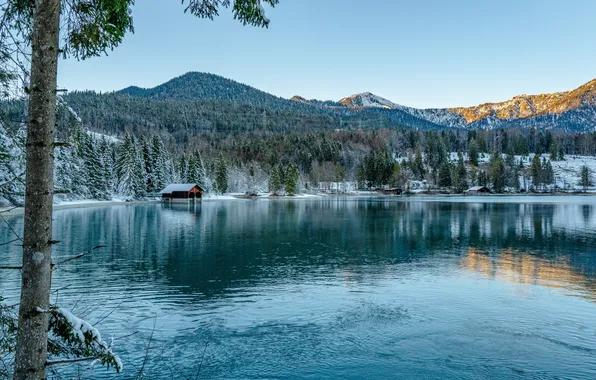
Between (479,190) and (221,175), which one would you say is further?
(479,190)

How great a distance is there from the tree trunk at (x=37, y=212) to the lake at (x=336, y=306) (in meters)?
4.10

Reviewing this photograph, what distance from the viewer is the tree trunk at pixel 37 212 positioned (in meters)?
3.79

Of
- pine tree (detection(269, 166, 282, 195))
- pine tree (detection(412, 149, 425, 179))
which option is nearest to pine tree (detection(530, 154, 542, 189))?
pine tree (detection(412, 149, 425, 179))

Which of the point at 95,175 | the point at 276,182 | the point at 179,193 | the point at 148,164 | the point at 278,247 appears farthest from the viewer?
the point at 276,182

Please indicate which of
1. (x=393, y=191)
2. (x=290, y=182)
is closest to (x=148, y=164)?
(x=290, y=182)

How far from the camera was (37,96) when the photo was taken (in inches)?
152

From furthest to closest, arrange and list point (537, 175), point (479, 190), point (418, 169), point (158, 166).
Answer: point (418, 169)
point (537, 175)
point (479, 190)
point (158, 166)

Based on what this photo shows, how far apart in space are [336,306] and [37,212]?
12.6 meters

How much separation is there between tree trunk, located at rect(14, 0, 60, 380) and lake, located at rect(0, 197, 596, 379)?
410 cm

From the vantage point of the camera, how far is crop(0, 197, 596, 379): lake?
1040 cm

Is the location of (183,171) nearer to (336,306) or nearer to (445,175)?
(336,306)

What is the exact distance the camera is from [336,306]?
1505 centimetres

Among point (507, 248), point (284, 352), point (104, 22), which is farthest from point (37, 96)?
point (507, 248)

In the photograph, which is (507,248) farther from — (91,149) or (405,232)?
(91,149)
